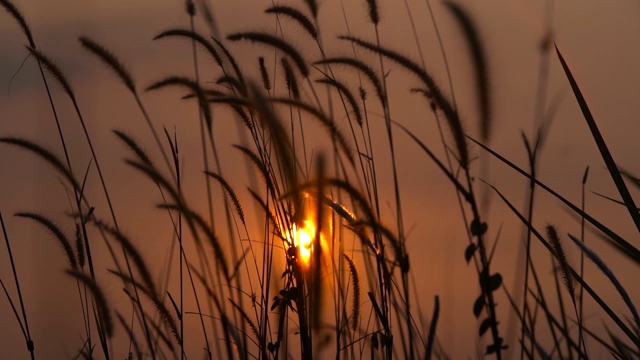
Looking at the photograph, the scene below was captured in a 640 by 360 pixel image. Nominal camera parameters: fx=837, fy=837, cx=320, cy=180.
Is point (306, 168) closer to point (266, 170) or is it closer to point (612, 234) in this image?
point (266, 170)

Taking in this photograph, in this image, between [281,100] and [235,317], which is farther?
[235,317]

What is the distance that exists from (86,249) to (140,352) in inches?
13.0

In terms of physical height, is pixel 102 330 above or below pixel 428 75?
below

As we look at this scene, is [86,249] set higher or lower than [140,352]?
higher

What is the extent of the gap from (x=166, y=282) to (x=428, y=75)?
100 centimetres

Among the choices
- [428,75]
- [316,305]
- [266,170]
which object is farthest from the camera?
[266,170]

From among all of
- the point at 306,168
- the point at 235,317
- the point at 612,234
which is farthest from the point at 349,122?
the point at 612,234

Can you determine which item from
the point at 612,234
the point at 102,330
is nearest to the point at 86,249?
the point at 102,330

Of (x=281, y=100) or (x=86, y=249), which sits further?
(x=86, y=249)

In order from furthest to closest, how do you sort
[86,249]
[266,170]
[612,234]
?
[86,249], [266,170], [612,234]

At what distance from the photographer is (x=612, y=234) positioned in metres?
1.12

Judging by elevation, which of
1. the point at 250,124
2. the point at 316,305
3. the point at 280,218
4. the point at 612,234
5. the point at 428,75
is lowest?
the point at 612,234

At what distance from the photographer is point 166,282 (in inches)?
95.5

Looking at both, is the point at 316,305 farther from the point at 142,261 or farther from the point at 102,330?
the point at 102,330
